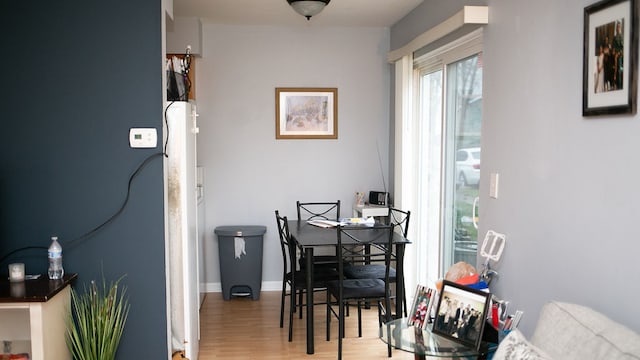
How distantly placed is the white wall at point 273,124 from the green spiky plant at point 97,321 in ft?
8.02

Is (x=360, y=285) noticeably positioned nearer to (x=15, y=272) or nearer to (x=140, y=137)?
(x=140, y=137)

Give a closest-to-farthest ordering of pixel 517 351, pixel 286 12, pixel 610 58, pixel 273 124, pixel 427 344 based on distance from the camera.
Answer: pixel 517 351, pixel 610 58, pixel 427 344, pixel 286 12, pixel 273 124

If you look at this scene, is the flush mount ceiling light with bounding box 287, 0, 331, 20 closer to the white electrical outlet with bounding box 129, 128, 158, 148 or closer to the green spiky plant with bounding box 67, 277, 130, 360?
the white electrical outlet with bounding box 129, 128, 158, 148

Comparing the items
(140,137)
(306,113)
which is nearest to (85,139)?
(140,137)

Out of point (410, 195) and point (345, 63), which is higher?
point (345, 63)

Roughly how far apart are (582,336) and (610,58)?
999mm

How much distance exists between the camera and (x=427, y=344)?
2.55 meters

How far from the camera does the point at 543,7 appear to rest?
2.66 meters

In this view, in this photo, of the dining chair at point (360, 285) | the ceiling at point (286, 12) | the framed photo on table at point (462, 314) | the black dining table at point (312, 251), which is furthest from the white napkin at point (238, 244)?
the framed photo on table at point (462, 314)

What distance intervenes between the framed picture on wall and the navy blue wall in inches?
84.5

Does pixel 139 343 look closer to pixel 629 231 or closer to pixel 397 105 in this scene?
pixel 629 231

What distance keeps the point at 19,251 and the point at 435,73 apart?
3202mm

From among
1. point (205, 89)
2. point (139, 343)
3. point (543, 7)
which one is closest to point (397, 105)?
point (205, 89)

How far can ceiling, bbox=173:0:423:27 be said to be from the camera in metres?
4.72
